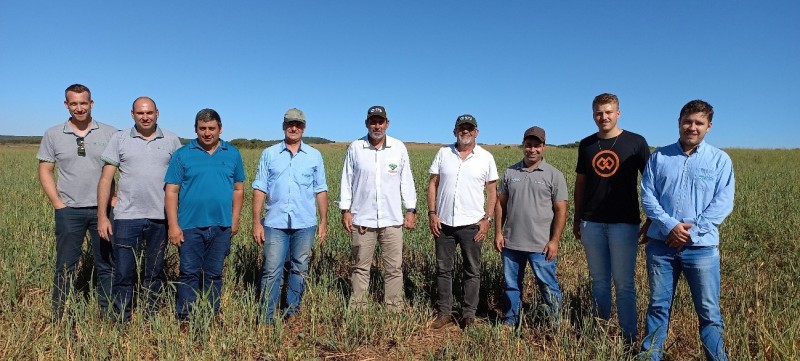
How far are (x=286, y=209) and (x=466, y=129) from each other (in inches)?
75.6

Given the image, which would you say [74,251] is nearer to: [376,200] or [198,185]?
[198,185]

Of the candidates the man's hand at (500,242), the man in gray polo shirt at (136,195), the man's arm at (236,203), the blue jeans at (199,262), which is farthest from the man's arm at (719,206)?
the man in gray polo shirt at (136,195)

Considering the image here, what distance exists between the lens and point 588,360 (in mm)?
2992

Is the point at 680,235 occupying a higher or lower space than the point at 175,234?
higher

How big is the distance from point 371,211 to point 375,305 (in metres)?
0.95

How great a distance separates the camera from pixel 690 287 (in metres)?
2.89

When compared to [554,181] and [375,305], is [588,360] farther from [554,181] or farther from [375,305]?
[375,305]

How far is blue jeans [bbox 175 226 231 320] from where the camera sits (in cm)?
359

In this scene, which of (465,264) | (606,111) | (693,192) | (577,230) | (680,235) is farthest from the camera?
(465,264)

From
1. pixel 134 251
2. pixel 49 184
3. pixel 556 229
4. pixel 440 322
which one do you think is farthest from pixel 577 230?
pixel 49 184

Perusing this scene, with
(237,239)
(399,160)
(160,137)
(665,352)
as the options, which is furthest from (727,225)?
(160,137)

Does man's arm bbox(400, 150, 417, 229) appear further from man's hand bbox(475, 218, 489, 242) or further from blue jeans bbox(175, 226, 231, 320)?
blue jeans bbox(175, 226, 231, 320)

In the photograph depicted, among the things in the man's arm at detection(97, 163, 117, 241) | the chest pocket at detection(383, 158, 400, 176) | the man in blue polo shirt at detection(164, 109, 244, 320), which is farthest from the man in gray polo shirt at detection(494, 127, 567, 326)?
the man's arm at detection(97, 163, 117, 241)

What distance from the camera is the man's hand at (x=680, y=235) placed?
2760 mm
